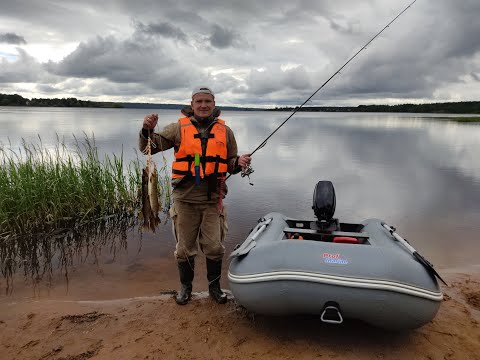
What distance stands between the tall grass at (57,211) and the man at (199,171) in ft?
7.41

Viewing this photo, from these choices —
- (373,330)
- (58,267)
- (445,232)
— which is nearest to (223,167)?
(373,330)

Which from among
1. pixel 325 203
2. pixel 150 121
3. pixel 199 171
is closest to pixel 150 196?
pixel 199 171

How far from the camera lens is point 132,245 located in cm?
689

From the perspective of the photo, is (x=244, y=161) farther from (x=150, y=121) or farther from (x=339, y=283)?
(x=339, y=283)

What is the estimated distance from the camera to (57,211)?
7020 millimetres

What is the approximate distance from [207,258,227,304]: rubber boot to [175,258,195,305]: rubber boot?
0.21 meters

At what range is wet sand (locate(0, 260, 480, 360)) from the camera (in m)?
3.37

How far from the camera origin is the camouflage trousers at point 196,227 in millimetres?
4180

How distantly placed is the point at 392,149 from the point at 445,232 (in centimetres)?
1655

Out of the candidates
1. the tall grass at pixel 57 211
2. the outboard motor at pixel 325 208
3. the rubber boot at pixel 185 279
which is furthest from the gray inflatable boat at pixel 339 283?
the tall grass at pixel 57 211

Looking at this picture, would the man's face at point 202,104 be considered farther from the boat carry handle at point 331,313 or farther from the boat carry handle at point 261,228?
the boat carry handle at point 331,313

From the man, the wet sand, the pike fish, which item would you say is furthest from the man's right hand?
the wet sand

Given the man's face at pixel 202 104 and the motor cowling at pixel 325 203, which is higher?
the man's face at pixel 202 104

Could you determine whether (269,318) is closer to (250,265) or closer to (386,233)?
(250,265)
